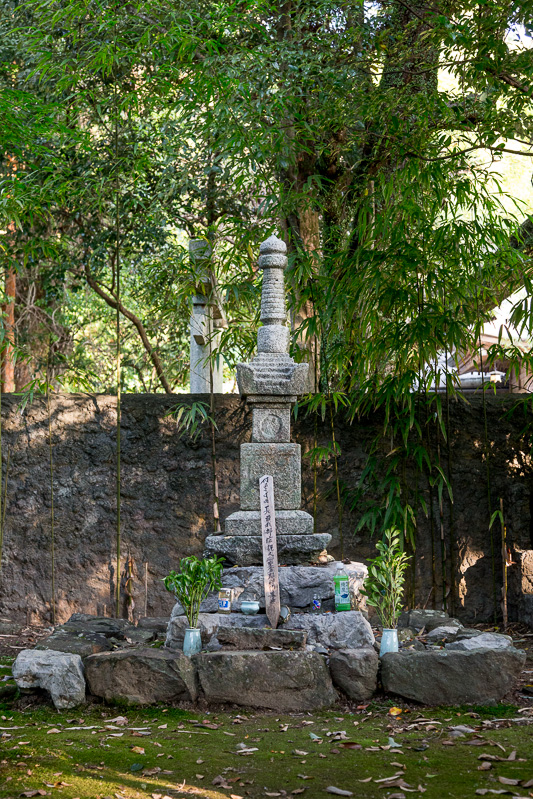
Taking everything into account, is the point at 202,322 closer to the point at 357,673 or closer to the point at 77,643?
the point at 77,643

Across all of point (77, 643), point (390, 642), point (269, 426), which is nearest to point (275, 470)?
point (269, 426)

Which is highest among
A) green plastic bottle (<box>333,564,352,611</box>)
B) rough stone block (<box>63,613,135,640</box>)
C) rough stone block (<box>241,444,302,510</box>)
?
rough stone block (<box>241,444,302,510</box>)

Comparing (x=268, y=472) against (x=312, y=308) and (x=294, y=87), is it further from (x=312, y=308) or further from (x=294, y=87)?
(x=294, y=87)

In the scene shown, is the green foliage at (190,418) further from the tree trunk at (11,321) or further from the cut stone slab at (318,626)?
the tree trunk at (11,321)

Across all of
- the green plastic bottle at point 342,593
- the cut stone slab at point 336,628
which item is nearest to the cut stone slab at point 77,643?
the cut stone slab at point 336,628

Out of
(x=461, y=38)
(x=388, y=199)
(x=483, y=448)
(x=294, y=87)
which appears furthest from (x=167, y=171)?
(x=483, y=448)

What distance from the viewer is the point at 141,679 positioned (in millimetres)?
3570

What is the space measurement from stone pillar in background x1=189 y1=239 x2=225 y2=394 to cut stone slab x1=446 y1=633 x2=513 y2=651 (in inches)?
97.8

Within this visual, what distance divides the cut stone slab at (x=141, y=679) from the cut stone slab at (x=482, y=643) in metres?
1.37

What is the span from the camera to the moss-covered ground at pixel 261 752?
99.1 inches

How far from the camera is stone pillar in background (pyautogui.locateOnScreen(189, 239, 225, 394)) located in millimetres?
5660

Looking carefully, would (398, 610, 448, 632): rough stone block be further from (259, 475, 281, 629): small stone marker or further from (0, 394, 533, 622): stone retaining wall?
(259, 475, 281, 629): small stone marker

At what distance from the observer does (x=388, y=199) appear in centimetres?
482

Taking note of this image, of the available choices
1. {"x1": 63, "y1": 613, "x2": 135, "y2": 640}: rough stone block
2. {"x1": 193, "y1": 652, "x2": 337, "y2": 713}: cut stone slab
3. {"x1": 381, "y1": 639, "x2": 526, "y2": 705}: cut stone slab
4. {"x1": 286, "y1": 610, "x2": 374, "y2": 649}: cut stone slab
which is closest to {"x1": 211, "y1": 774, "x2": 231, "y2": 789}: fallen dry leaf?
{"x1": 193, "y1": 652, "x2": 337, "y2": 713}: cut stone slab
